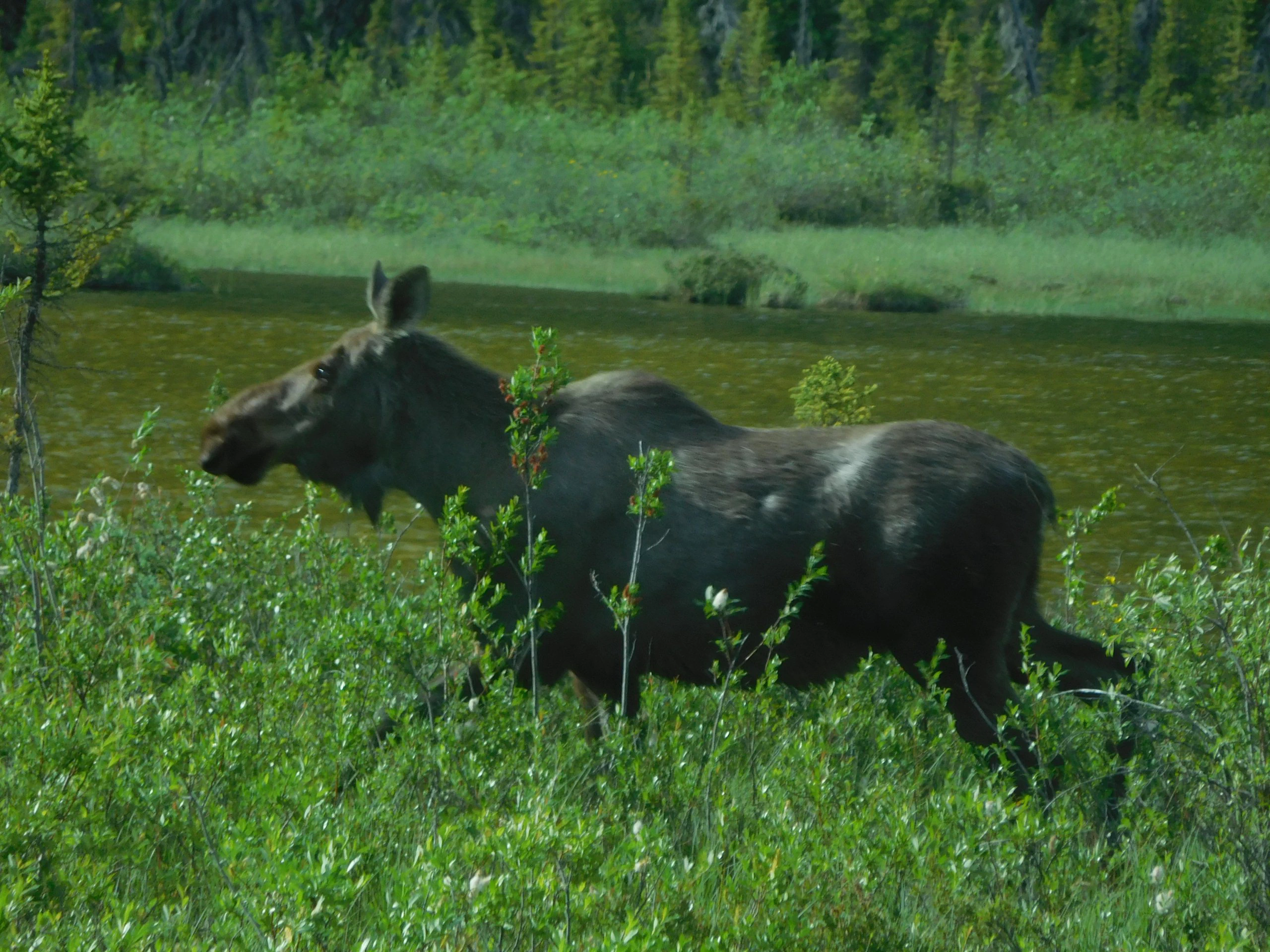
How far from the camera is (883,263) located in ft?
108

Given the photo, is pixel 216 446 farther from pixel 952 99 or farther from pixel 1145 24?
pixel 1145 24

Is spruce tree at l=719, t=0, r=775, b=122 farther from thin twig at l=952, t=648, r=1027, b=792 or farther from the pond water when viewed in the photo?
thin twig at l=952, t=648, r=1027, b=792

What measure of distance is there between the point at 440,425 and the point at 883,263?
2815cm

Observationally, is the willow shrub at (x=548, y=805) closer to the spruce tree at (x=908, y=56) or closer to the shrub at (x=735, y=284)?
the shrub at (x=735, y=284)

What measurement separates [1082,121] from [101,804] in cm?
5384

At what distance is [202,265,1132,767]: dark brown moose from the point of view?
196 inches

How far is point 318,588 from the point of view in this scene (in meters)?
6.70

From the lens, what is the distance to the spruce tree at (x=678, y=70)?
196ft

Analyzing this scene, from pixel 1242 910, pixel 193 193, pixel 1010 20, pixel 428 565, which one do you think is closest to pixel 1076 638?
pixel 1242 910

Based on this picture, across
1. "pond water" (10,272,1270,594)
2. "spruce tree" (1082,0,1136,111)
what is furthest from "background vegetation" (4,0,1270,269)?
"pond water" (10,272,1270,594)

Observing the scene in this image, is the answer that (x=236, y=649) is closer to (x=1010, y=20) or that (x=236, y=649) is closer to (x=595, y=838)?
(x=595, y=838)

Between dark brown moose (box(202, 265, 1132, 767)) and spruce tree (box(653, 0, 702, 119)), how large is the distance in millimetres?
53160

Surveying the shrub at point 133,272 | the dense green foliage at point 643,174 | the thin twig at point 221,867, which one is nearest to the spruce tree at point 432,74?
the dense green foliage at point 643,174

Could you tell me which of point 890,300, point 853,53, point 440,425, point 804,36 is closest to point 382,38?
point 804,36
